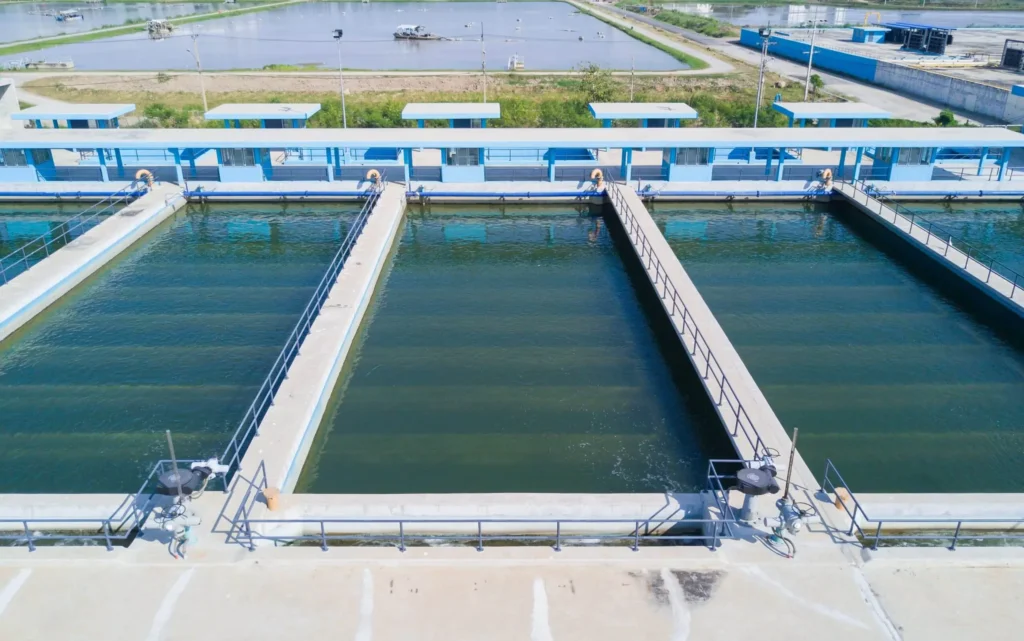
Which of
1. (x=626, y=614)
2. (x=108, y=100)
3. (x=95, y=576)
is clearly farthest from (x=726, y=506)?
(x=108, y=100)

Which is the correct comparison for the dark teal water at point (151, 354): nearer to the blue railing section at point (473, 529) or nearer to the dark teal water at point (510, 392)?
the dark teal water at point (510, 392)

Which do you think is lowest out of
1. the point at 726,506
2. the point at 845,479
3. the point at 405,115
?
the point at 845,479

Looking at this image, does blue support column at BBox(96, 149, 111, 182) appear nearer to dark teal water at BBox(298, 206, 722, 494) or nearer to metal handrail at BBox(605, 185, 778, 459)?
dark teal water at BBox(298, 206, 722, 494)

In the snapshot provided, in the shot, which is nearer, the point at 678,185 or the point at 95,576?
the point at 95,576

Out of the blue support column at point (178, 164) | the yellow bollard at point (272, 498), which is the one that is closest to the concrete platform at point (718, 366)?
the yellow bollard at point (272, 498)

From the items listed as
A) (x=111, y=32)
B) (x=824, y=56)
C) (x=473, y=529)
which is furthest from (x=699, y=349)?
(x=111, y=32)

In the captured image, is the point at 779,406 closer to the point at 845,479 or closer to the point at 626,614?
the point at 845,479

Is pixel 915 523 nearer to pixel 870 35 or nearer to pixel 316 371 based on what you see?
pixel 316 371
